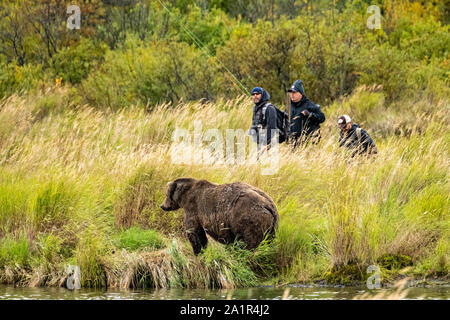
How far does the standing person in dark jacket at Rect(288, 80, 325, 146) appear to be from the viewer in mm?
14570

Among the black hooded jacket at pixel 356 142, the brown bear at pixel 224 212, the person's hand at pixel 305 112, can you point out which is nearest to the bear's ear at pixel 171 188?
the brown bear at pixel 224 212

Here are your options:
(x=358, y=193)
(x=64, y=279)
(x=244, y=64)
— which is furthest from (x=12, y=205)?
(x=244, y=64)

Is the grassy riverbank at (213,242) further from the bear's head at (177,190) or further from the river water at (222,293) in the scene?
the bear's head at (177,190)

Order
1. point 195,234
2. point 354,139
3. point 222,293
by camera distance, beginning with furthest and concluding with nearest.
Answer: point 354,139, point 195,234, point 222,293

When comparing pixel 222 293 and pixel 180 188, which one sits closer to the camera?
pixel 222 293

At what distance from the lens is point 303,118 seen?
1476cm

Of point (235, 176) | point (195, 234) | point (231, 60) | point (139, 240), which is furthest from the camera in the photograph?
point (231, 60)

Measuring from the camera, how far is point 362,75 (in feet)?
74.6

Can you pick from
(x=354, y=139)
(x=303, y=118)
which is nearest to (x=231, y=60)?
(x=303, y=118)

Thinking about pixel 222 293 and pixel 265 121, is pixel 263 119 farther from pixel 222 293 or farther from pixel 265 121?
pixel 222 293

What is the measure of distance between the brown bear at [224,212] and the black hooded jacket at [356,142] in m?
3.85

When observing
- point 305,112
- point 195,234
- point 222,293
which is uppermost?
point 305,112

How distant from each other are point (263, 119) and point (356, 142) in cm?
155

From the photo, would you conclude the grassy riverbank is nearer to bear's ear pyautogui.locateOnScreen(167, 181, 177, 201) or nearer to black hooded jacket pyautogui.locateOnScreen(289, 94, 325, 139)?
black hooded jacket pyautogui.locateOnScreen(289, 94, 325, 139)
